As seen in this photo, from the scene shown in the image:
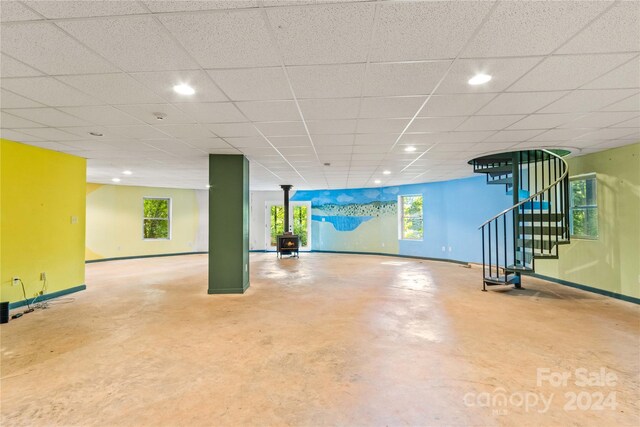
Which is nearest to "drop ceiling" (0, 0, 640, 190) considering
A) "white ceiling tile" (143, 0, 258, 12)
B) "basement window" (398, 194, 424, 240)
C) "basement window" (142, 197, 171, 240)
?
"white ceiling tile" (143, 0, 258, 12)

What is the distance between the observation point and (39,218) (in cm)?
466

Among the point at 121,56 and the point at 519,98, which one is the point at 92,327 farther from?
the point at 519,98

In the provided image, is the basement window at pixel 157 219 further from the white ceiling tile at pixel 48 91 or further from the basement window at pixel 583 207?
the basement window at pixel 583 207

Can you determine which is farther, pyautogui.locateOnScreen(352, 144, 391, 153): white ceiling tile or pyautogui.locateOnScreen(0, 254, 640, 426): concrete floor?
pyautogui.locateOnScreen(352, 144, 391, 153): white ceiling tile

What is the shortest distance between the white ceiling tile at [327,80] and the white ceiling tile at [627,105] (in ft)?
9.18

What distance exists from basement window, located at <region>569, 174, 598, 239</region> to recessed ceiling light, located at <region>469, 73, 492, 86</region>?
4592 millimetres

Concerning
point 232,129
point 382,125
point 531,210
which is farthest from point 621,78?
point 232,129

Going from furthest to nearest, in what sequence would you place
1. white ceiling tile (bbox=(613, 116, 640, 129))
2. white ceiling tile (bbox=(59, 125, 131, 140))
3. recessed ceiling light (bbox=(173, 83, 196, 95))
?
white ceiling tile (bbox=(59, 125, 131, 140)), white ceiling tile (bbox=(613, 116, 640, 129)), recessed ceiling light (bbox=(173, 83, 196, 95))

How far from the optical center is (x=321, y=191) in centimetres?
1159

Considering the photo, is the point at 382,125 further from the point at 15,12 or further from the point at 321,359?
the point at 15,12

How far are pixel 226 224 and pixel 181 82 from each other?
9.86 ft

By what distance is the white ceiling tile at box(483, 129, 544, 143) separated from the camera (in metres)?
3.93

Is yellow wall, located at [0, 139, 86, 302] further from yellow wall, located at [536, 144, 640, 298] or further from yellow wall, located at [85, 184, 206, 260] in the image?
yellow wall, located at [536, 144, 640, 298]

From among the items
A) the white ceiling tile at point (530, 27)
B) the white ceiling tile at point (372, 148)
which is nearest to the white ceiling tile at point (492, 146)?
the white ceiling tile at point (372, 148)
